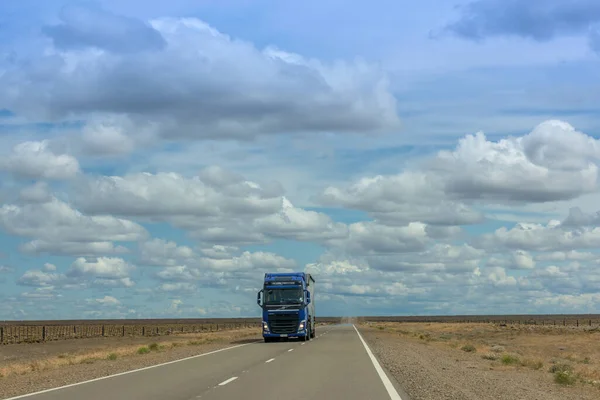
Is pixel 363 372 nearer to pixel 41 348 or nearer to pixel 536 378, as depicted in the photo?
pixel 536 378

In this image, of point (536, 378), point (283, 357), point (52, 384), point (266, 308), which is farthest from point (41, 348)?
point (536, 378)

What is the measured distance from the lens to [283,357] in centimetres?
→ 3003

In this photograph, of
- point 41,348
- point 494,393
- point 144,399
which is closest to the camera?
point 144,399

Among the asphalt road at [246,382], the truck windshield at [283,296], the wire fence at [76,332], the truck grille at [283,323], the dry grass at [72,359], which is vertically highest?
the truck windshield at [283,296]

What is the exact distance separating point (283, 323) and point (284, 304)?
131 cm

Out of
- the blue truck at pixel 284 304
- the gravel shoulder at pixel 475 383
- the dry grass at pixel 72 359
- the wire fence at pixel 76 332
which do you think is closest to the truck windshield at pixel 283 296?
the blue truck at pixel 284 304

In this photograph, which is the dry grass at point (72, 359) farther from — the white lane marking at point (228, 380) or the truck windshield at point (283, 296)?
the white lane marking at point (228, 380)

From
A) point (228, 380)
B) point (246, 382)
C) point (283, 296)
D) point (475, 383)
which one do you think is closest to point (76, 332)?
point (283, 296)

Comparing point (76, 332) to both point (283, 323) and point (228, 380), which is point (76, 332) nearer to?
point (283, 323)

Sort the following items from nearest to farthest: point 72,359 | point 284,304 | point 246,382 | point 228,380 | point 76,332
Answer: point 246,382
point 228,380
point 72,359
point 284,304
point 76,332

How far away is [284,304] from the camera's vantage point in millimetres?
43750

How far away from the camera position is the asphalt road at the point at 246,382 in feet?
53.2

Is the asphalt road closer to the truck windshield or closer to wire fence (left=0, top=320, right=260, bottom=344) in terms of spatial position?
the truck windshield

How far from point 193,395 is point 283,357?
46.1 ft
